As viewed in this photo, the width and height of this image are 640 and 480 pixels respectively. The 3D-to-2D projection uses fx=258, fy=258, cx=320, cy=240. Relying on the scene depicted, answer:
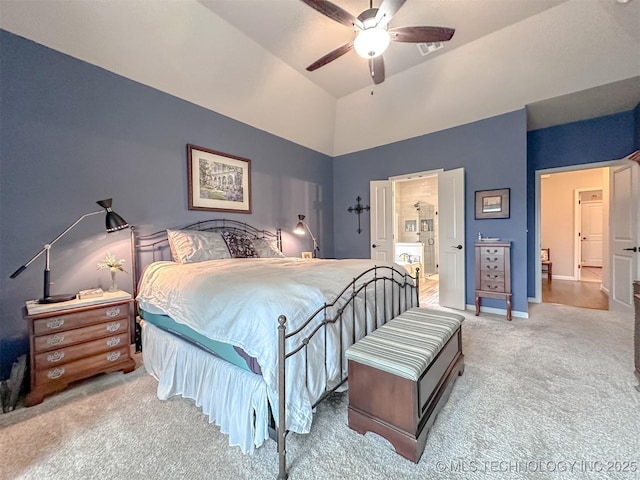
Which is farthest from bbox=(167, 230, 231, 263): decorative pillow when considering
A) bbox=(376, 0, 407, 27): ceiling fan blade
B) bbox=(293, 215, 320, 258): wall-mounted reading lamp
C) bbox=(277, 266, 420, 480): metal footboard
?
bbox=(376, 0, 407, 27): ceiling fan blade

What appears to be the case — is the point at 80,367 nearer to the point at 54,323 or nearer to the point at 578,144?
the point at 54,323

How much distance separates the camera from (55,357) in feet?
6.39

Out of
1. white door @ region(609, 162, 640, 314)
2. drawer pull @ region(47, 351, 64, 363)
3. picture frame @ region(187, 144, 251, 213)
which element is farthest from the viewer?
white door @ region(609, 162, 640, 314)

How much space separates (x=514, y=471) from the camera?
1.29 meters

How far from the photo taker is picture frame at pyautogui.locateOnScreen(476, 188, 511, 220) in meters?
3.77

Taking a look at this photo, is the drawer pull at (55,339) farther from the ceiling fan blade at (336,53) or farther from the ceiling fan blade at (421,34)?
the ceiling fan blade at (421,34)

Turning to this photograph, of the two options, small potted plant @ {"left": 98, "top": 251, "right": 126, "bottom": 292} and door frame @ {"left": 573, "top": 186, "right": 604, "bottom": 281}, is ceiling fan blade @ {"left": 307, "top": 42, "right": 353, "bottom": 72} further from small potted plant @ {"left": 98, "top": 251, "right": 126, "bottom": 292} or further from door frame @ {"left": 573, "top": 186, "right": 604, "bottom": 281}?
door frame @ {"left": 573, "top": 186, "right": 604, "bottom": 281}

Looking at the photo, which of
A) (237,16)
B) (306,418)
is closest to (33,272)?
(306,418)

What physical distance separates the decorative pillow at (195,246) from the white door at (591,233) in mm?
9021

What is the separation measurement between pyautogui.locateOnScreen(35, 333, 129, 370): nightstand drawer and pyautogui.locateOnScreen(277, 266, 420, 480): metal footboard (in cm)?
182

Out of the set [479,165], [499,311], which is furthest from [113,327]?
[479,165]

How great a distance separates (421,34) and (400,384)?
8.59 feet

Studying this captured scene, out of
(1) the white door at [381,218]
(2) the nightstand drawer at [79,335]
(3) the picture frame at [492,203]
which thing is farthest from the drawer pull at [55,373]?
(3) the picture frame at [492,203]

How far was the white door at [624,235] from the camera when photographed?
11.3 feet
